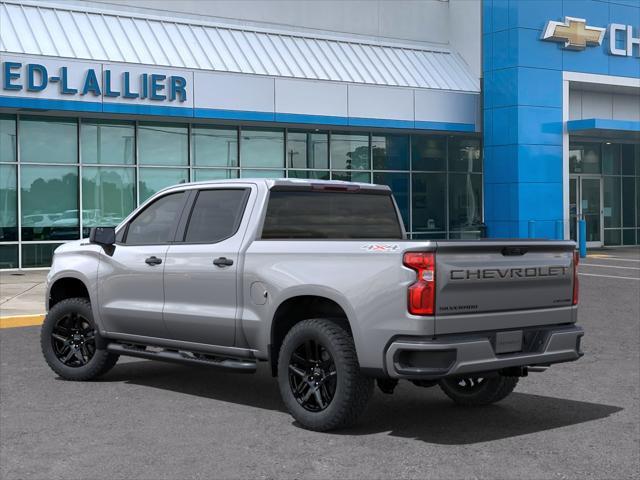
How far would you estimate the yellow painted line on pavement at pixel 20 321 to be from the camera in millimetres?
12953

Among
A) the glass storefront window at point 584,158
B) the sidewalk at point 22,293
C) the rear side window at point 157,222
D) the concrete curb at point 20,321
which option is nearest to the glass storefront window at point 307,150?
the sidewalk at point 22,293

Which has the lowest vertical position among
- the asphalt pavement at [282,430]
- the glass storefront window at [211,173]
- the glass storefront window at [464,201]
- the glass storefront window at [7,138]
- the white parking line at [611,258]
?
the asphalt pavement at [282,430]

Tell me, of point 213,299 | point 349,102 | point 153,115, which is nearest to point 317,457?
point 213,299

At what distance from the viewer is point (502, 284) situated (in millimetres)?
6656

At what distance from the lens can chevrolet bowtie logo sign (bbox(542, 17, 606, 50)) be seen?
28.9 meters

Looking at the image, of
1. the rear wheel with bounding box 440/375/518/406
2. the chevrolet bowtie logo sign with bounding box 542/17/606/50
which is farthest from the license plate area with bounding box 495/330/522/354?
the chevrolet bowtie logo sign with bounding box 542/17/606/50

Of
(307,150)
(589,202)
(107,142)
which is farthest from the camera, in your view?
(589,202)

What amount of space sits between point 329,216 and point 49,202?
17.0 meters

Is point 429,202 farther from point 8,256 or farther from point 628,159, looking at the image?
point 8,256

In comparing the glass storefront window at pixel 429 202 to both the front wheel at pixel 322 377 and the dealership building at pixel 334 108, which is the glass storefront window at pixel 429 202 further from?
the front wheel at pixel 322 377

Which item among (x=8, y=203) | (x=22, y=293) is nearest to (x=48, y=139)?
(x=8, y=203)

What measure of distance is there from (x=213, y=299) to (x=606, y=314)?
815 cm

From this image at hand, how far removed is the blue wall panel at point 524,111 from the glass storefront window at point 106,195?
1148cm

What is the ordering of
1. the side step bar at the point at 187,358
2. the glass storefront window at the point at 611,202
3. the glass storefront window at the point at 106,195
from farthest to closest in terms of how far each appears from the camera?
1. the glass storefront window at the point at 611,202
2. the glass storefront window at the point at 106,195
3. the side step bar at the point at 187,358
